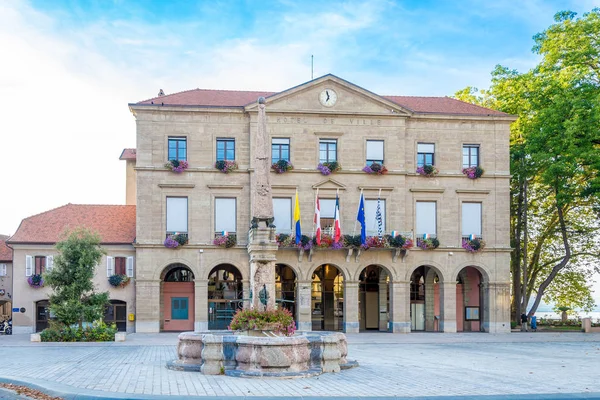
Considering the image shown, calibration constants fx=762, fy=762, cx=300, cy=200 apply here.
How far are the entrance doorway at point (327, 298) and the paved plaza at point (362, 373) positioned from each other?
11975 millimetres

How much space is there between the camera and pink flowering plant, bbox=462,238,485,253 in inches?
1838

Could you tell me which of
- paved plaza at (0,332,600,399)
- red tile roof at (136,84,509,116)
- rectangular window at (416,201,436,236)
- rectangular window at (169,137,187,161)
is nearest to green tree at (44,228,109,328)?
paved plaza at (0,332,600,399)

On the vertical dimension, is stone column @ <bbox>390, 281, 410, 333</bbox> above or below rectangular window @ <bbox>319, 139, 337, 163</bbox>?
below

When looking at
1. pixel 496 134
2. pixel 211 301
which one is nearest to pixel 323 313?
pixel 211 301

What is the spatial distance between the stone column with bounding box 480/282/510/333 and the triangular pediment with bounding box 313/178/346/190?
11.1 metres

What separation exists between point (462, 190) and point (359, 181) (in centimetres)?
658

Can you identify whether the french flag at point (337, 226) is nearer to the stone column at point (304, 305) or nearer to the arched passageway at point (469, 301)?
the stone column at point (304, 305)

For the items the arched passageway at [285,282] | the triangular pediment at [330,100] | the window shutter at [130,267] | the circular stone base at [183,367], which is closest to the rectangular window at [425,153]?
the triangular pediment at [330,100]

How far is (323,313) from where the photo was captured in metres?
48.8

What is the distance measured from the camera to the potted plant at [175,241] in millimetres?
45031

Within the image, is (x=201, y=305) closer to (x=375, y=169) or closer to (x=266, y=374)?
(x=375, y=169)

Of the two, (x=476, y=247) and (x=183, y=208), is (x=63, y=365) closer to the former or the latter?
(x=183, y=208)

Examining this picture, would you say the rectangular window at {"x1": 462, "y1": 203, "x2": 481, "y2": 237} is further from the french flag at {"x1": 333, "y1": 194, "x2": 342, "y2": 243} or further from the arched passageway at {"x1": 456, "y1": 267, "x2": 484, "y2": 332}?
the french flag at {"x1": 333, "y1": 194, "x2": 342, "y2": 243}

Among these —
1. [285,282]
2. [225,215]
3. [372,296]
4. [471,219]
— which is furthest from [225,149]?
[471,219]
